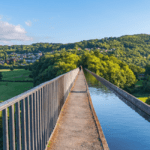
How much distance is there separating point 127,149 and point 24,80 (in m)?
119

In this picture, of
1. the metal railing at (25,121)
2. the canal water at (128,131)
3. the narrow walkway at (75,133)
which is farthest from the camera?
the canal water at (128,131)

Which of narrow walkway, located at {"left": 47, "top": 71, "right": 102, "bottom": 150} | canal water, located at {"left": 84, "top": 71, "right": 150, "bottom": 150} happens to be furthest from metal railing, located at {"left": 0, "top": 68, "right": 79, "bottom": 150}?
canal water, located at {"left": 84, "top": 71, "right": 150, "bottom": 150}

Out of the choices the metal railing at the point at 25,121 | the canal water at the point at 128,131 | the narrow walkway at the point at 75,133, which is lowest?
the canal water at the point at 128,131

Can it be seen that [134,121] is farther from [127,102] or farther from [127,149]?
[127,102]

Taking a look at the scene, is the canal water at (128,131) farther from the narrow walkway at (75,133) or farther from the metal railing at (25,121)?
the metal railing at (25,121)

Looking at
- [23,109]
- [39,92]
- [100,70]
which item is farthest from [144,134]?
[100,70]

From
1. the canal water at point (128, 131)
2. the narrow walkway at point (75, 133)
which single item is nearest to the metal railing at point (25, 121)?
the narrow walkway at point (75, 133)

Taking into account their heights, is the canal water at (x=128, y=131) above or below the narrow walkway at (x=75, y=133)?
below

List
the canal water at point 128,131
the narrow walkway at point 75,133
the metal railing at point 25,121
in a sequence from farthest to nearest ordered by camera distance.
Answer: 1. the canal water at point 128,131
2. the narrow walkway at point 75,133
3. the metal railing at point 25,121

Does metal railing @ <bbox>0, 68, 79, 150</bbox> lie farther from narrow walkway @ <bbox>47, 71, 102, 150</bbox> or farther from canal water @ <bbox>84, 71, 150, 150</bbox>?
canal water @ <bbox>84, 71, 150, 150</bbox>

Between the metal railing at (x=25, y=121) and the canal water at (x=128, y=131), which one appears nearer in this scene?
the metal railing at (x=25, y=121)

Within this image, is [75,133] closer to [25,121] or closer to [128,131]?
[128,131]

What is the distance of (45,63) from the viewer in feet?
266

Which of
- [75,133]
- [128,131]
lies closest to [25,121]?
[75,133]
